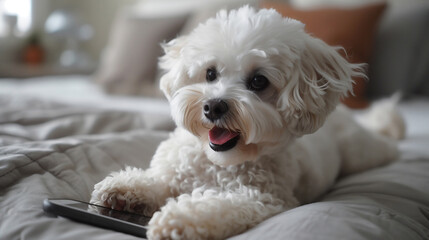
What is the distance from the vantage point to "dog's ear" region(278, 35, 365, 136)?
3.33 feet

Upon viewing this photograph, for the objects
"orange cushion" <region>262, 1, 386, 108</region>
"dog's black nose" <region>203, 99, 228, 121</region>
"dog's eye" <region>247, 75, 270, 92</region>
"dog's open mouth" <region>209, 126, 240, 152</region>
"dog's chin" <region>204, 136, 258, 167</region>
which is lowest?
"dog's chin" <region>204, 136, 258, 167</region>

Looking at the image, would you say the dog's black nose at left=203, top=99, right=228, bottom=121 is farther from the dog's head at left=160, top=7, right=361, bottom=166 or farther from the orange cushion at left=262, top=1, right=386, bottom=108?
the orange cushion at left=262, top=1, right=386, bottom=108

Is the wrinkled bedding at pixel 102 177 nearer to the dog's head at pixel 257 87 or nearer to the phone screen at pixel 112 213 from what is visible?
the phone screen at pixel 112 213

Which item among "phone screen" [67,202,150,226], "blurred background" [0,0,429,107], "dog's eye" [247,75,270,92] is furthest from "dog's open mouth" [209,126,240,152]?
"blurred background" [0,0,429,107]

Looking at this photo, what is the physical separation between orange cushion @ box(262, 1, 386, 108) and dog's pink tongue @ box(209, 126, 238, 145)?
1.43 m

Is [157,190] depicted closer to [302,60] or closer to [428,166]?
[302,60]

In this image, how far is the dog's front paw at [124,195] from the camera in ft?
3.08

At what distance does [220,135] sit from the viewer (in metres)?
1.04

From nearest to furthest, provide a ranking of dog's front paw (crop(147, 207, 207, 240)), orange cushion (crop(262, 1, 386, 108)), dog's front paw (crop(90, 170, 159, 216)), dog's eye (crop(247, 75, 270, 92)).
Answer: dog's front paw (crop(147, 207, 207, 240)) < dog's front paw (crop(90, 170, 159, 216)) < dog's eye (crop(247, 75, 270, 92)) < orange cushion (crop(262, 1, 386, 108))

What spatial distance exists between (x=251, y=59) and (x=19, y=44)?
15.4 ft

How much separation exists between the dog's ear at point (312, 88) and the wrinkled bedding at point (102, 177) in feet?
0.70

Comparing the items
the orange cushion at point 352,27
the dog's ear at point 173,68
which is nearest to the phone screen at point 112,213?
the dog's ear at point 173,68

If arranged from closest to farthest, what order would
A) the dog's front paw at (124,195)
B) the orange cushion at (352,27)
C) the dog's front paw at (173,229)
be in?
1. the dog's front paw at (173,229)
2. the dog's front paw at (124,195)
3. the orange cushion at (352,27)

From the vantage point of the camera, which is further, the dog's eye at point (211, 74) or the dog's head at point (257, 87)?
the dog's eye at point (211, 74)
